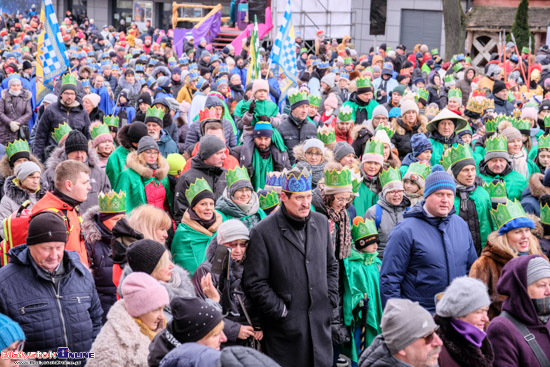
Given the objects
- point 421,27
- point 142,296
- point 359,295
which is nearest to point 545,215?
point 359,295

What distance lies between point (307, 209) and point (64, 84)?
624 cm

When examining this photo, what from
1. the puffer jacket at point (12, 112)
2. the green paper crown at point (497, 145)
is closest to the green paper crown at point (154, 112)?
the green paper crown at point (497, 145)

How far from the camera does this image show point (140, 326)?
13.3 ft

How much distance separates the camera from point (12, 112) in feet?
41.3

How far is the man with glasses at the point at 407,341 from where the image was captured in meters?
3.58

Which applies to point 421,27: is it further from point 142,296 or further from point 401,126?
point 142,296

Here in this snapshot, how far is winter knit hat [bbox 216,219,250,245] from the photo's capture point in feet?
16.4

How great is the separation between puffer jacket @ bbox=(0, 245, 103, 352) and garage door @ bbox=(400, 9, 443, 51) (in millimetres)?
27157

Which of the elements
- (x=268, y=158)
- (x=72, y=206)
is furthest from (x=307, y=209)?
(x=268, y=158)

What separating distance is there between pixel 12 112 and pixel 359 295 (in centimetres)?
860

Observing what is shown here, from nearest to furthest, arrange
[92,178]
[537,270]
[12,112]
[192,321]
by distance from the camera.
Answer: [192,321] → [537,270] → [92,178] → [12,112]

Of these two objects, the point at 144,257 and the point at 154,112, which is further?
the point at 154,112

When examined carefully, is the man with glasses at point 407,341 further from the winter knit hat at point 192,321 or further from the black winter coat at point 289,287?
the black winter coat at point 289,287

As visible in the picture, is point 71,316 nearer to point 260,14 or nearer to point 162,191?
point 162,191
